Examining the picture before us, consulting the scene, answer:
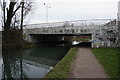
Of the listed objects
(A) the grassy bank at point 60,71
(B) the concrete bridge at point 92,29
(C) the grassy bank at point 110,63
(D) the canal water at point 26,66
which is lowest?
(D) the canal water at point 26,66

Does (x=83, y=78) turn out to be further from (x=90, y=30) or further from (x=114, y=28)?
(x=90, y=30)

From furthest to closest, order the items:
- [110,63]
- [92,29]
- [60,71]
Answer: [92,29], [110,63], [60,71]

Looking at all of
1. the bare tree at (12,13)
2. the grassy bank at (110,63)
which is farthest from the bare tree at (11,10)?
the grassy bank at (110,63)

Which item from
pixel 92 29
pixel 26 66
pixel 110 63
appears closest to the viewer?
pixel 110 63

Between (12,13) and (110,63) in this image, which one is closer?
(110,63)

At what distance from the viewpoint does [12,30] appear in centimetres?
3222

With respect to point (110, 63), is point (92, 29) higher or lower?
higher

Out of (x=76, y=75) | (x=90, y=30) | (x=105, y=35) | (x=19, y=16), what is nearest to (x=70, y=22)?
(x=90, y=30)

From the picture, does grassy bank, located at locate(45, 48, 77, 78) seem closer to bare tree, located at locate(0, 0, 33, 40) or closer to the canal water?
the canal water

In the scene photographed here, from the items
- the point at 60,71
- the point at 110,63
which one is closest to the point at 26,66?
the point at 60,71

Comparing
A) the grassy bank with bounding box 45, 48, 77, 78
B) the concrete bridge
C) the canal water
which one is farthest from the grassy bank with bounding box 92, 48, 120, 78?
the concrete bridge

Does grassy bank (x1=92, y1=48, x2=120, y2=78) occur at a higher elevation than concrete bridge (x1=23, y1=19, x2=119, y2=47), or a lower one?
lower

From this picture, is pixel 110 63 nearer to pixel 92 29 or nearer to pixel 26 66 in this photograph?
pixel 26 66

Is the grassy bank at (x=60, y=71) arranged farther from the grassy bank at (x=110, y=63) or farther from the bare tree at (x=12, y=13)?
the bare tree at (x=12, y=13)
